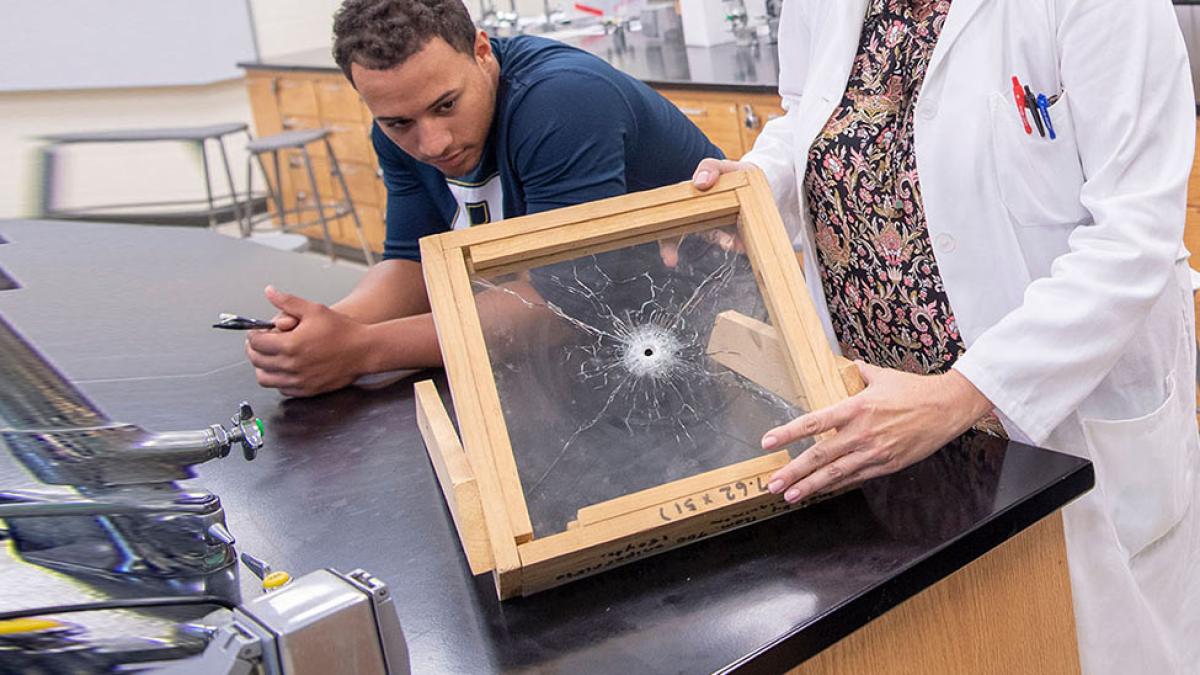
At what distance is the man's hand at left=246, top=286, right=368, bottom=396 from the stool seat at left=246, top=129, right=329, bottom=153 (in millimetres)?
3929

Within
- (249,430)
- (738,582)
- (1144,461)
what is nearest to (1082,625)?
(1144,461)

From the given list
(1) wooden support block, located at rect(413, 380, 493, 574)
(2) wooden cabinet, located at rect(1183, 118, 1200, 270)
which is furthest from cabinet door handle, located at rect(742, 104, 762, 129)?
(1) wooden support block, located at rect(413, 380, 493, 574)

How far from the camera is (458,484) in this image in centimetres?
102

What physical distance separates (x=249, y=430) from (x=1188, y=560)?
3.42 ft

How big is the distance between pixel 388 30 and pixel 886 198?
0.62 metres

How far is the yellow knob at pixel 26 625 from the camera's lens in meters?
0.73

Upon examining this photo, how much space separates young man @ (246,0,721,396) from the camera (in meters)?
1.47

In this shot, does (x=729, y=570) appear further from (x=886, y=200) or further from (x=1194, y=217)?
(x=1194, y=217)

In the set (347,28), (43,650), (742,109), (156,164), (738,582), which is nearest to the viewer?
(43,650)

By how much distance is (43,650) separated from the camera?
2.41 feet

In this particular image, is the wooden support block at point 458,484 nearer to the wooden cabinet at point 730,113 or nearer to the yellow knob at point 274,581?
the yellow knob at point 274,581

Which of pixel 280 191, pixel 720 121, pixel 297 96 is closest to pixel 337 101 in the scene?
pixel 297 96

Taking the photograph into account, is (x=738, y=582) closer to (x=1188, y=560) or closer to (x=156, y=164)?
(x=1188, y=560)

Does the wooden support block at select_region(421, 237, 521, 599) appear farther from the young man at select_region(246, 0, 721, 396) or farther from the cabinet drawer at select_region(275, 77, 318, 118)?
the cabinet drawer at select_region(275, 77, 318, 118)
